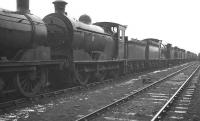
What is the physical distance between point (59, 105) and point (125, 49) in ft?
39.1

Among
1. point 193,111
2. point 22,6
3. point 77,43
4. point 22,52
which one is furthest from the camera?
point 77,43

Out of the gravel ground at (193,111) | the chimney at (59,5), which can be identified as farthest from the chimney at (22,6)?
the gravel ground at (193,111)

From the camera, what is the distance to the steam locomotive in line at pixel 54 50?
9195 millimetres

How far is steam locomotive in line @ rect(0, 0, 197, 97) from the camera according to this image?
9.20m

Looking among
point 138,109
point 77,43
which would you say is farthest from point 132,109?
point 77,43

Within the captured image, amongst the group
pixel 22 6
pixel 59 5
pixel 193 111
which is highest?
pixel 59 5

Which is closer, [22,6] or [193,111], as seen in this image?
[193,111]

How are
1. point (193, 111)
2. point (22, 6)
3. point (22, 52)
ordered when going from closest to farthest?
point (193, 111) → point (22, 52) → point (22, 6)

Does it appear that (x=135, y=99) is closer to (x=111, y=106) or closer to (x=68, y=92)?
(x=111, y=106)

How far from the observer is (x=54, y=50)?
12.9 m

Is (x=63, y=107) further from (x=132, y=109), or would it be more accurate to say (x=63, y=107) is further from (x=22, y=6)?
(x=22, y=6)

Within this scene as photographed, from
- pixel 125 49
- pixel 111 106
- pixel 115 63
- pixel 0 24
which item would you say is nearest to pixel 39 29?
pixel 0 24

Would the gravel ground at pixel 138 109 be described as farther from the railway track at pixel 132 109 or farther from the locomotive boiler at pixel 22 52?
the locomotive boiler at pixel 22 52

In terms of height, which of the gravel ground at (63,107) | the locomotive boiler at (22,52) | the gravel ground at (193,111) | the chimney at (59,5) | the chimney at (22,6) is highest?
the chimney at (59,5)
